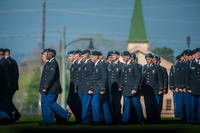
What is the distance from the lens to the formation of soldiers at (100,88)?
19328 millimetres

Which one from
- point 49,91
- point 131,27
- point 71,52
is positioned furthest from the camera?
point 131,27

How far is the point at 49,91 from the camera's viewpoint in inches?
Result: 757

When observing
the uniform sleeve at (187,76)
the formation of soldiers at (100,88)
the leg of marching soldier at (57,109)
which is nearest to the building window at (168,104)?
the formation of soldiers at (100,88)

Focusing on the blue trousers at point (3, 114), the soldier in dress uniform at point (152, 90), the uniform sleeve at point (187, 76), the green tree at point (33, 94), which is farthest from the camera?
the green tree at point (33, 94)

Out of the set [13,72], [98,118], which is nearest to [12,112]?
[13,72]

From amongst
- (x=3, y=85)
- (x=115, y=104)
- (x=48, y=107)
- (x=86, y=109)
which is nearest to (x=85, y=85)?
(x=86, y=109)

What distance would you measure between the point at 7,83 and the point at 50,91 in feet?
5.50

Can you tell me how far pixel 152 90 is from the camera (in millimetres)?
22344

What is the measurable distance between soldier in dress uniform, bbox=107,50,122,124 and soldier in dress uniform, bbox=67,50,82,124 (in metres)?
1.06

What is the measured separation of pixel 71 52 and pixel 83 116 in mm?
1981

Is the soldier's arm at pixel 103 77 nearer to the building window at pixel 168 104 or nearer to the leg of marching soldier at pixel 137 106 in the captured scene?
the leg of marching soldier at pixel 137 106

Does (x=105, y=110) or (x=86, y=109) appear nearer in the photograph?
(x=86, y=109)

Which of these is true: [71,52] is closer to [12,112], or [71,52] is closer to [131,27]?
[12,112]

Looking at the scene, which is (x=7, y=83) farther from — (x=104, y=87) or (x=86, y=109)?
(x=104, y=87)
